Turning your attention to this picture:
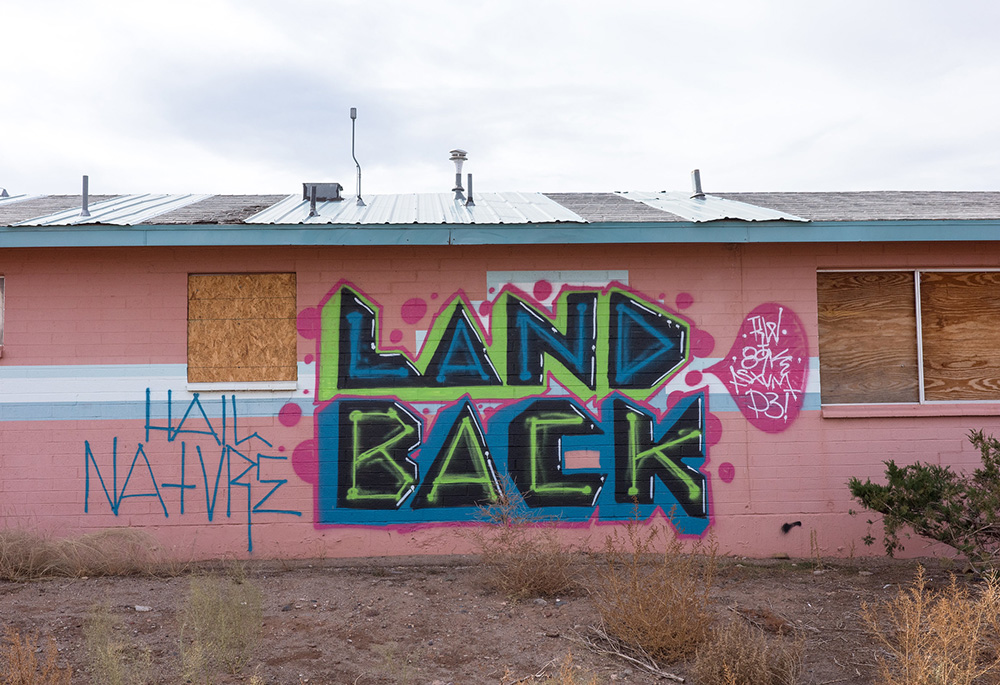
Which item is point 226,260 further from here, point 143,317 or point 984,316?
point 984,316

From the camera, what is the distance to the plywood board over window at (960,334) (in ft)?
21.7

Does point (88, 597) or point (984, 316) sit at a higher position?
point (984, 316)

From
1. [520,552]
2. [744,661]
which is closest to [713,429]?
[520,552]

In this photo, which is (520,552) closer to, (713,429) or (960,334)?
(713,429)

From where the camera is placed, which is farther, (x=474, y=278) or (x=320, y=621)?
(x=474, y=278)

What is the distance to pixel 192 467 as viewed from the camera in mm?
6363

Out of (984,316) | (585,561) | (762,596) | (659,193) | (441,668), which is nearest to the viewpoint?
(441,668)

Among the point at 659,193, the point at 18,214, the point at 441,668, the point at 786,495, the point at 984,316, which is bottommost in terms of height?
the point at 441,668

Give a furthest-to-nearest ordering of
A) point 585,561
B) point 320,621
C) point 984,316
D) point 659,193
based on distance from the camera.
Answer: point 659,193, point 984,316, point 585,561, point 320,621

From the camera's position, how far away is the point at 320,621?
5.03 meters

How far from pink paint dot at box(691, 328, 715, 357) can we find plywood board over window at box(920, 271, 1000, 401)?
183 cm

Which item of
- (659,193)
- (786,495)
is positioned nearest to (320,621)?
(786,495)

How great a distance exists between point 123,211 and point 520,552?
184 inches

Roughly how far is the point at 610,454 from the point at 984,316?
3440 mm
